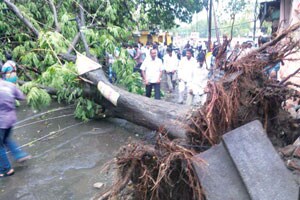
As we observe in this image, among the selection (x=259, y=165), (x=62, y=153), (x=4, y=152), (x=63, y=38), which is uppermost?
(x=63, y=38)

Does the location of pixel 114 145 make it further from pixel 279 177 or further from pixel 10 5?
pixel 10 5

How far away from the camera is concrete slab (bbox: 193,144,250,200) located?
2285 millimetres

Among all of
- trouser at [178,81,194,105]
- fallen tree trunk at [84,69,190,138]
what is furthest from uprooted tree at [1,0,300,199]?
trouser at [178,81,194,105]

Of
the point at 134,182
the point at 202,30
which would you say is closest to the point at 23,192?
the point at 134,182

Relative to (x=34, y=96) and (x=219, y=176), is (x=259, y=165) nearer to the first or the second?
(x=219, y=176)

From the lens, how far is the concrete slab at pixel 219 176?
229cm

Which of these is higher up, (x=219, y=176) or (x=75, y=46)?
(x=75, y=46)

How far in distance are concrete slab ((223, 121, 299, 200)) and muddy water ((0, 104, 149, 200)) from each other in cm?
106

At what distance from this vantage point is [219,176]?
237 cm

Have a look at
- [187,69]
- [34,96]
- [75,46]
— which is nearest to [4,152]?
[34,96]

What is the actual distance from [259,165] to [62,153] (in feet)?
10.9

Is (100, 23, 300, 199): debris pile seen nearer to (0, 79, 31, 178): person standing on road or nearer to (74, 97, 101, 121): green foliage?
(0, 79, 31, 178): person standing on road

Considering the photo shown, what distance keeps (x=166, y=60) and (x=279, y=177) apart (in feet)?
25.8

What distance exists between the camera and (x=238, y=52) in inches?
116
